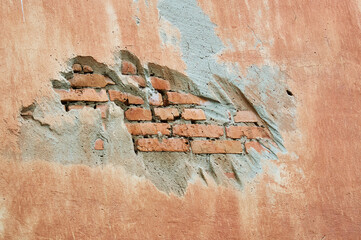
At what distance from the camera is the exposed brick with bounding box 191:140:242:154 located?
9.08ft

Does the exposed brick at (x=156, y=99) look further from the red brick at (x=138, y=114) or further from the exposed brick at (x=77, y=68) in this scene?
the exposed brick at (x=77, y=68)

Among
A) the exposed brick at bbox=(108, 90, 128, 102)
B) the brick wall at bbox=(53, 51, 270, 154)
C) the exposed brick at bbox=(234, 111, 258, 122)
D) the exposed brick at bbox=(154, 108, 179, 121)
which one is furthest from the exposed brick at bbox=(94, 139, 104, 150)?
the exposed brick at bbox=(234, 111, 258, 122)

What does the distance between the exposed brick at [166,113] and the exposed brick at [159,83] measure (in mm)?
115

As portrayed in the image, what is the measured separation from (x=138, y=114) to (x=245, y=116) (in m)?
0.62

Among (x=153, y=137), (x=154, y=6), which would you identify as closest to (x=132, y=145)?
(x=153, y=137)

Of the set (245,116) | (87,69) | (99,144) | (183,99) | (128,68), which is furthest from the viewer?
(245,116)

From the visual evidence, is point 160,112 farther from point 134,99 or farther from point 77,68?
point 77,68

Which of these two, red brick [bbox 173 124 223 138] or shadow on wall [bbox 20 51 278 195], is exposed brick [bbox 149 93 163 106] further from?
red brick [bbox 173 124 223 138]

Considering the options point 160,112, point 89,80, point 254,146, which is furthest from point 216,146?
point 89,80

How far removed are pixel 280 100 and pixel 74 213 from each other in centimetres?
131

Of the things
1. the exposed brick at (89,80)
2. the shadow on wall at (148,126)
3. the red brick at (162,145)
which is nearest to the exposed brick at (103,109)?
the shadow on wall at (148,126)

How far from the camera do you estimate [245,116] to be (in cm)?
296

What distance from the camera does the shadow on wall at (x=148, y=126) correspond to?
2471 millimetres

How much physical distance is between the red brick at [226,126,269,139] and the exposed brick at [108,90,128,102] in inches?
22.6
